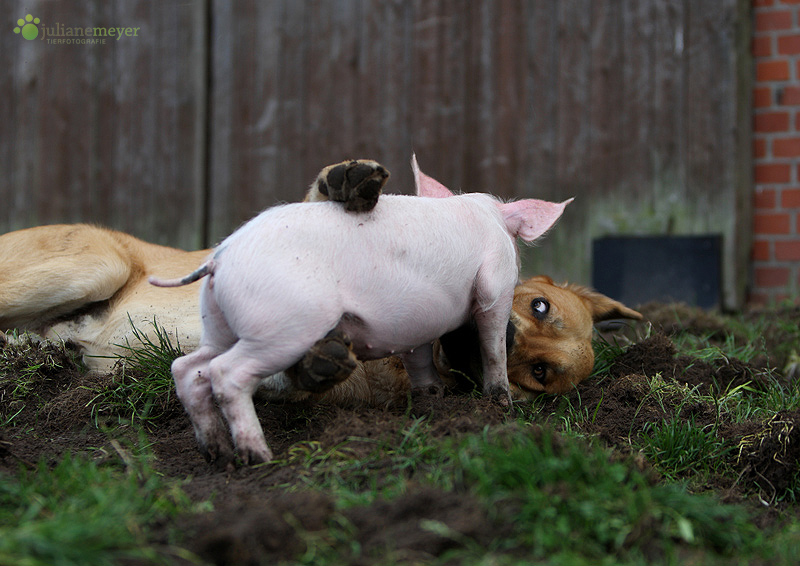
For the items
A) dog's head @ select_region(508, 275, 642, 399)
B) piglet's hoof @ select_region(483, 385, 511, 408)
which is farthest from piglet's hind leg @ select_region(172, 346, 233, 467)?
dog's head @ select_region(508, 275, 642, 399)

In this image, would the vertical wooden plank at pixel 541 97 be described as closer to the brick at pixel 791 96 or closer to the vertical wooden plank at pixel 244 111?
the brick at pixel 791 96

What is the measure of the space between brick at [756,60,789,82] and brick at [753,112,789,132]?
315 mm

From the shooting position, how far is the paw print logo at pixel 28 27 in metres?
7.60

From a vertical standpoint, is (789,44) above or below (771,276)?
above

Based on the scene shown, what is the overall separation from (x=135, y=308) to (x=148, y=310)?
8cm

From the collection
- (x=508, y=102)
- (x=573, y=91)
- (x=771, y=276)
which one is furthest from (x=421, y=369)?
(x=771, y=276)

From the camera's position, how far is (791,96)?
6.78 metres

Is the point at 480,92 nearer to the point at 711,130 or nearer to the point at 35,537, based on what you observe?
the point at 711,130

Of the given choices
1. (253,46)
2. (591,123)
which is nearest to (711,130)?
(591,123)

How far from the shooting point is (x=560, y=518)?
1921mm

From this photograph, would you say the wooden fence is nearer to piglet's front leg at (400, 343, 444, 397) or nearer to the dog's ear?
the dog's ear

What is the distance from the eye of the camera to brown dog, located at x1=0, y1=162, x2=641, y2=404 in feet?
11.9

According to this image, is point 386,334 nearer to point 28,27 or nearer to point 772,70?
point 772,70

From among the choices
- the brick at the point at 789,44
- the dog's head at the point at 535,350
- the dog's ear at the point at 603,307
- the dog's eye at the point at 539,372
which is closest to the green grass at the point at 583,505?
the dog's head at the point at 535,350
